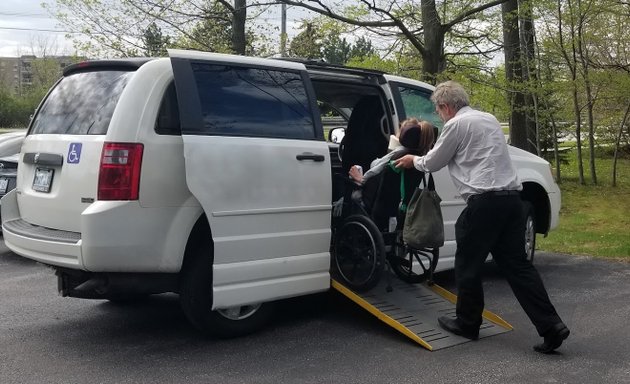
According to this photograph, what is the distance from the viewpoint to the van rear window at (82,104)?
4.47 m

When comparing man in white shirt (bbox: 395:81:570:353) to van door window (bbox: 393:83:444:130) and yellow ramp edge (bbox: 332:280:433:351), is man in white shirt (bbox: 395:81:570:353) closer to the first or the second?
yellow ramp edge (bbox: 332:280:433:351)

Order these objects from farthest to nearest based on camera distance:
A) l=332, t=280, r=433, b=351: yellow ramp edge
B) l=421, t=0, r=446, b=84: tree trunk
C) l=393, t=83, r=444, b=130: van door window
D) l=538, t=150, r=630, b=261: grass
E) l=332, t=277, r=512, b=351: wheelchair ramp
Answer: l=421, t=0, r=446, b=84: tree trunk, l=538, t=150, r=630, b=261: grass, l=393, t=83, r=444, b=130: van door window, l=332, t=277, r=512, b=351: wheelchair ramp, l=332, t=280, r=433, b=351: yellow ramp edge

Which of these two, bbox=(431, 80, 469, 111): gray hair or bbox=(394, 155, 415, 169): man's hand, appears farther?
bbox=(394, 155, 415, 169): man's hand

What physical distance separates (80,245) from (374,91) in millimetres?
3081

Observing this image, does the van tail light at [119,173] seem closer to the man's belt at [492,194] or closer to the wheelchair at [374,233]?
the wheelchair at [374,233]

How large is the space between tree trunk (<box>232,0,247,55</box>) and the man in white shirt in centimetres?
995

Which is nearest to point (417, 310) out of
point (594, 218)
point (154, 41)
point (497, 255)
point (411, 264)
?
point (411, 264)

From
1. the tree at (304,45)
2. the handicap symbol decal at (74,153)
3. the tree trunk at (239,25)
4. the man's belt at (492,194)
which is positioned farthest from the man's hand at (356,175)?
the tree at (304,45)

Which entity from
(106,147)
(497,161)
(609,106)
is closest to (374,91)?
(497,161)

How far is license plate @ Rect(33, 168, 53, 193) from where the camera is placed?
4613 mm

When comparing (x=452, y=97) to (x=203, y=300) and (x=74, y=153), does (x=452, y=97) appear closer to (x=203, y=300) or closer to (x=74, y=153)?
(x=203, y=300)

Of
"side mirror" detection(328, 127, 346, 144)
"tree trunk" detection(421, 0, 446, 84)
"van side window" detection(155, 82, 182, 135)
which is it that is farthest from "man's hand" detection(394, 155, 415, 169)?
"tree trunk" detection(421, 0, 446, 84)

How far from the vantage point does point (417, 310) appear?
5293mm

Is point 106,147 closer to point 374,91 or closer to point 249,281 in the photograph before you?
A: point 249,281
